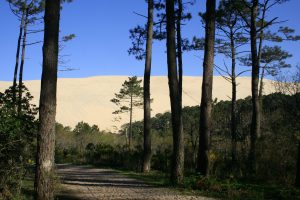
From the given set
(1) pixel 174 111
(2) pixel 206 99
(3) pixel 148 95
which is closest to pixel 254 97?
(3) pixel 148 95

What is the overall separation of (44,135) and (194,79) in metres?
110

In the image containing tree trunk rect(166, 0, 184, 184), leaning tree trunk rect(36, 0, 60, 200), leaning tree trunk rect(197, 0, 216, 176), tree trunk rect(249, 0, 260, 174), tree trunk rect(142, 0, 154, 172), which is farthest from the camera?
tree trunk rect(142, 0, 154, 172)

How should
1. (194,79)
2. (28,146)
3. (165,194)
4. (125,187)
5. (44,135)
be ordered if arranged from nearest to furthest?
(44,135), (28,146), (165,194), (125,187), (194,79)

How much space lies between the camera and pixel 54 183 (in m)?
8.99

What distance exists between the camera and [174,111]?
42.7 feet

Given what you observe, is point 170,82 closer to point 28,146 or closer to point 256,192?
point 256,192

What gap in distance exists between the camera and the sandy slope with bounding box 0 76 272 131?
272 ft

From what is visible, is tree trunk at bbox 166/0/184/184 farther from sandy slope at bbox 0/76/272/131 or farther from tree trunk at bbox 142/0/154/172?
sandy slope at bbox 0/76/272/131

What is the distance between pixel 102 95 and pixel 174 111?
8980 centimetres

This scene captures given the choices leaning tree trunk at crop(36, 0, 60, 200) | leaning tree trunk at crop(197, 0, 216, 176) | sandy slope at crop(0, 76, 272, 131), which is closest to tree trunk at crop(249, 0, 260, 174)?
leaning tree trunk at crop(197, 0, 216, 176)

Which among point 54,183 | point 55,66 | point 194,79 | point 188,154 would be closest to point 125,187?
point 54,183

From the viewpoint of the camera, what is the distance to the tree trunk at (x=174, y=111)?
1273cm

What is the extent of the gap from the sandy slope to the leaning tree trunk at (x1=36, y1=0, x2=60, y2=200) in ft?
207

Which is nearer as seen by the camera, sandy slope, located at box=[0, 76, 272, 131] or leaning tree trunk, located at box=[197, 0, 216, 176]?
leaning tree trunk, located at box=[197, 0, 216, 176]
